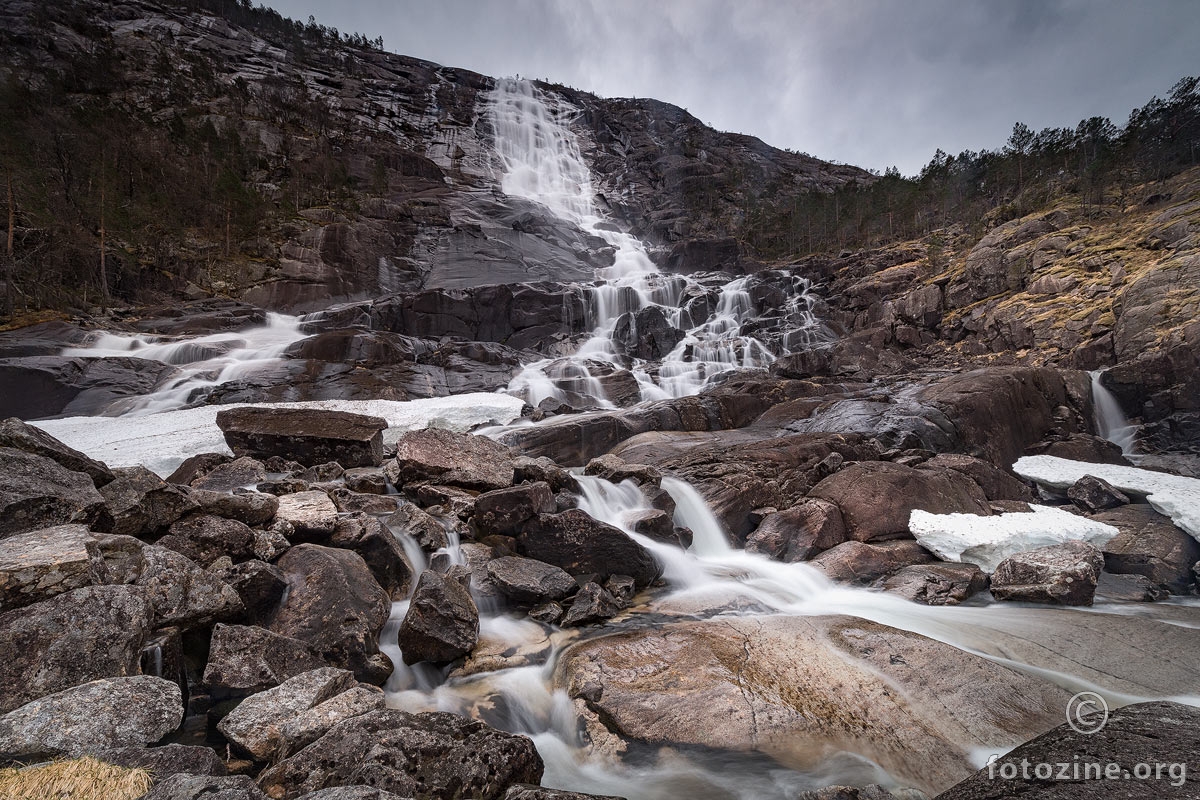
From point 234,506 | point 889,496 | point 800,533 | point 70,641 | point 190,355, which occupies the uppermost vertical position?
point 190,355

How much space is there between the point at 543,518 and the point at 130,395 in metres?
19.9

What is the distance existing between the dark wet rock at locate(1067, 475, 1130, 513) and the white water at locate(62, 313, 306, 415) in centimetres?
2748

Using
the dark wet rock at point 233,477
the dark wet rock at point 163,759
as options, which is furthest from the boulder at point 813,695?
the dark wet rock at point 233,477

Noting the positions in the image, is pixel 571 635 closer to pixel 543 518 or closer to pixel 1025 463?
pixel 543 518

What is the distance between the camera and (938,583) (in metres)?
7.39

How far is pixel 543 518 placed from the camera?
7.51 m

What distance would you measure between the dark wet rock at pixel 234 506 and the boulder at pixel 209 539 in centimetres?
24

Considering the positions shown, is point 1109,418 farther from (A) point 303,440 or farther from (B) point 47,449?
(B) point 47,449

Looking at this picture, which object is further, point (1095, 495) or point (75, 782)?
point (1095, 495)

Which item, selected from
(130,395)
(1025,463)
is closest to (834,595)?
(1025,463)

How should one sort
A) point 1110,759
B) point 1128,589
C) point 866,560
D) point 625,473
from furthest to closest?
point 625,473 → point 866,560 → point 1128,589 → point 1110,759

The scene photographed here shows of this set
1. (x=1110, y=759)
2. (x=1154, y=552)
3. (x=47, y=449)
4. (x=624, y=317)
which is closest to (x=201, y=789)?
(x=1110, y=759)

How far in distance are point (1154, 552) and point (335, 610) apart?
13060mm

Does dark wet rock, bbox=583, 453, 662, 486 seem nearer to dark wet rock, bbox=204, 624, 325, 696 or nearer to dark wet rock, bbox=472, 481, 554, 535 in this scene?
dark wet rock, bbox=472, 481, 554, 535
